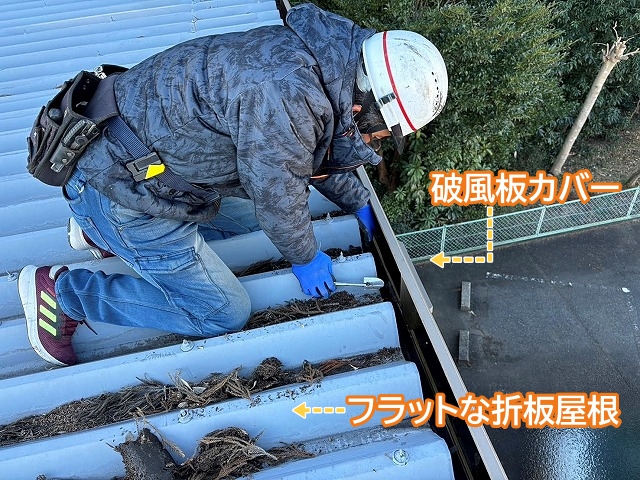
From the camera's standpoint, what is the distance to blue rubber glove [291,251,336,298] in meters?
2.50

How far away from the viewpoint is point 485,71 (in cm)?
693

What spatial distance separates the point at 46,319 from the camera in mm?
2395

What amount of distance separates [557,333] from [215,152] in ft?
22.5

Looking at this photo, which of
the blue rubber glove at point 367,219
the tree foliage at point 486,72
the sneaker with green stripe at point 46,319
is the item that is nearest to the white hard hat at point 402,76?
the blue rubber glove at point 367,219

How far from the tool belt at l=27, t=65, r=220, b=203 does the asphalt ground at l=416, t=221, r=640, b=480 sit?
5.89 m

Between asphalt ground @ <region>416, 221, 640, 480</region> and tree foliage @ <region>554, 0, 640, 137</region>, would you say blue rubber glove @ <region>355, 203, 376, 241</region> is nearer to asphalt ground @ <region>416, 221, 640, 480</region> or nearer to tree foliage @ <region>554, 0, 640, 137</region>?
asphalt ground @ <region>416, 221, 640, 480</region>

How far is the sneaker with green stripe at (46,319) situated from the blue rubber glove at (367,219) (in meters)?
1.71

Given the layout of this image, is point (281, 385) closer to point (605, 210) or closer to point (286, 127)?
point (286, 127)

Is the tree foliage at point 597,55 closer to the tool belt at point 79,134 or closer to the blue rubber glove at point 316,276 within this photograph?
the blue rubber glove at point 316,276

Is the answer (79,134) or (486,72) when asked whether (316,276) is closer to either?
(79,134)

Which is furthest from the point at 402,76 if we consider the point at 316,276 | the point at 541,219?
the point at 541,219

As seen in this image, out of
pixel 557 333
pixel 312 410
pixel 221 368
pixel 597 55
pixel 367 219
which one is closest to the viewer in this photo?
pixel 312 410

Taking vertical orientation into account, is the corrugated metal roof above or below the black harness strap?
below

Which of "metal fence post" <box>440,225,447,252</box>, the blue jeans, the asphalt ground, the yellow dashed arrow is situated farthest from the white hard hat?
"metal fence post" <box>440,225,447,252</box>
